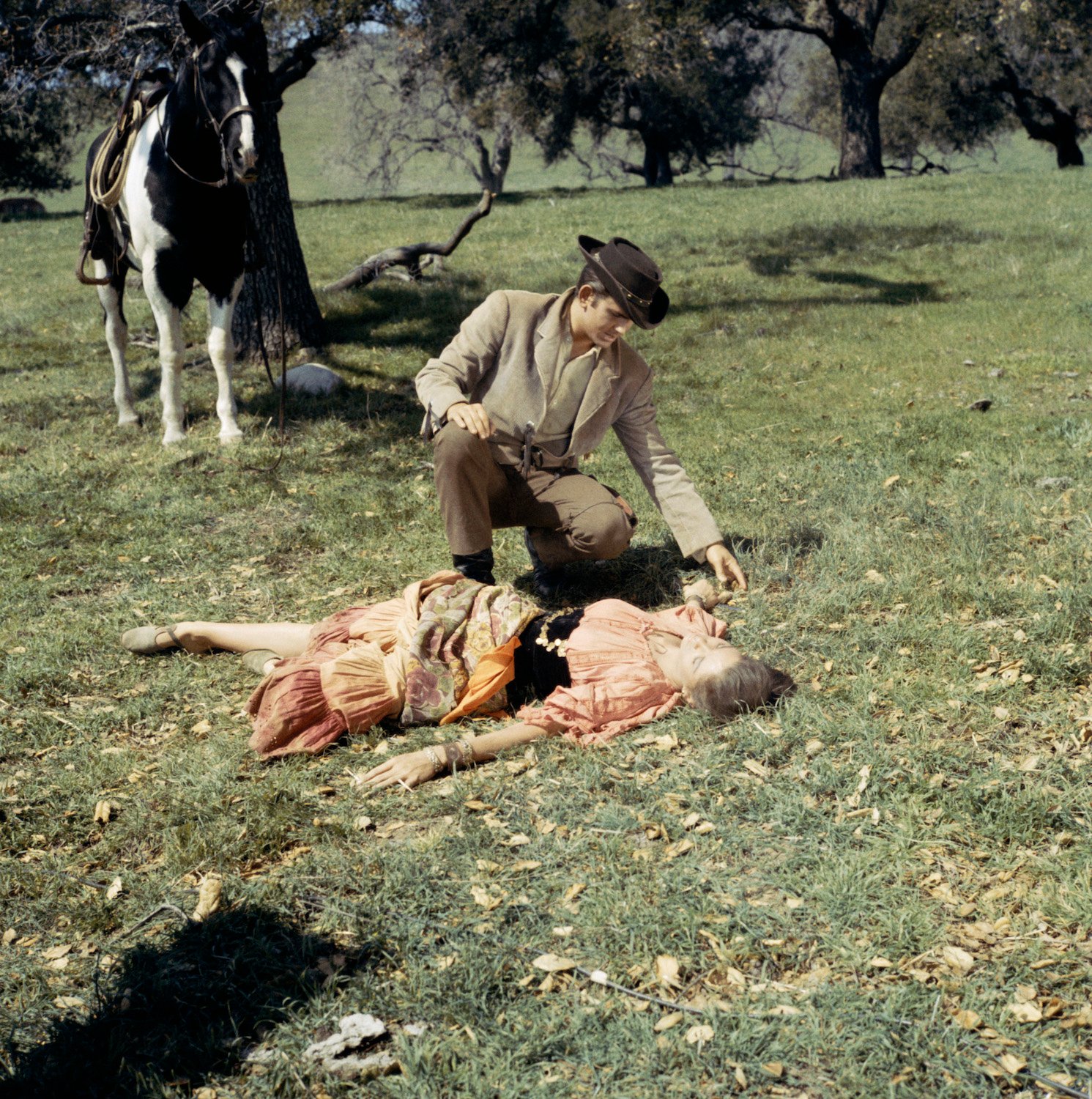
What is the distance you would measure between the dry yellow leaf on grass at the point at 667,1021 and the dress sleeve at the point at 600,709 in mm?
1523

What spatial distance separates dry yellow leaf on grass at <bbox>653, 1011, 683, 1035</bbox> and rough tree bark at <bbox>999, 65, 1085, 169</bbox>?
38.4 meters

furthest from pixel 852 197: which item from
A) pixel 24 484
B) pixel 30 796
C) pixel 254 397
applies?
pixel 30 796

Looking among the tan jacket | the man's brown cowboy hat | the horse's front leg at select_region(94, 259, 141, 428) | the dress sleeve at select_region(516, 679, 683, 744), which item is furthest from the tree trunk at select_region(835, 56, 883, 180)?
the dress sleeve at select_region(516, 679, 683, 744)

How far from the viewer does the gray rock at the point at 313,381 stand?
10.1 meters

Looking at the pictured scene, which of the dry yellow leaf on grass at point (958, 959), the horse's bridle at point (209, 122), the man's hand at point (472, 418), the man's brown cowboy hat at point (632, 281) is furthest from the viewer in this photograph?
the horse's bridle at point (209, 122)

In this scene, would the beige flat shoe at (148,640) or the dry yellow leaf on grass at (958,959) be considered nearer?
the dry yellow leaf on grass at (958,959)

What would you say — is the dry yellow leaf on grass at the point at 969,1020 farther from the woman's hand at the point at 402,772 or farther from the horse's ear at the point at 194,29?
the horse's ear at the point at 194,29

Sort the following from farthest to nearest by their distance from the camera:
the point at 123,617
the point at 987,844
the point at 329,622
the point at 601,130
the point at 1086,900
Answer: the point at 601,130, the point at 123,617, the point at 329,622, the point at 987,844, the point at 1086,900

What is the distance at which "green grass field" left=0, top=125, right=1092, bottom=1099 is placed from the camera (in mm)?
2967

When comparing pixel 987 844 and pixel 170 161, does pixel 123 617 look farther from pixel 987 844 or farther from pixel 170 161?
pixel 987 844

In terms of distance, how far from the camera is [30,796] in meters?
4.29

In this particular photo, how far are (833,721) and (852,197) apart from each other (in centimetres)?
1783

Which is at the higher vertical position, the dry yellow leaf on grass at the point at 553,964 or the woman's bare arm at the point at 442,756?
the woman's bare arm at the point at 442,756

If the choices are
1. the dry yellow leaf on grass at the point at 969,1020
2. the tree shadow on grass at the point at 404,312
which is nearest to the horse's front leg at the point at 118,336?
the tree shadow on grass at the point at 404,312
